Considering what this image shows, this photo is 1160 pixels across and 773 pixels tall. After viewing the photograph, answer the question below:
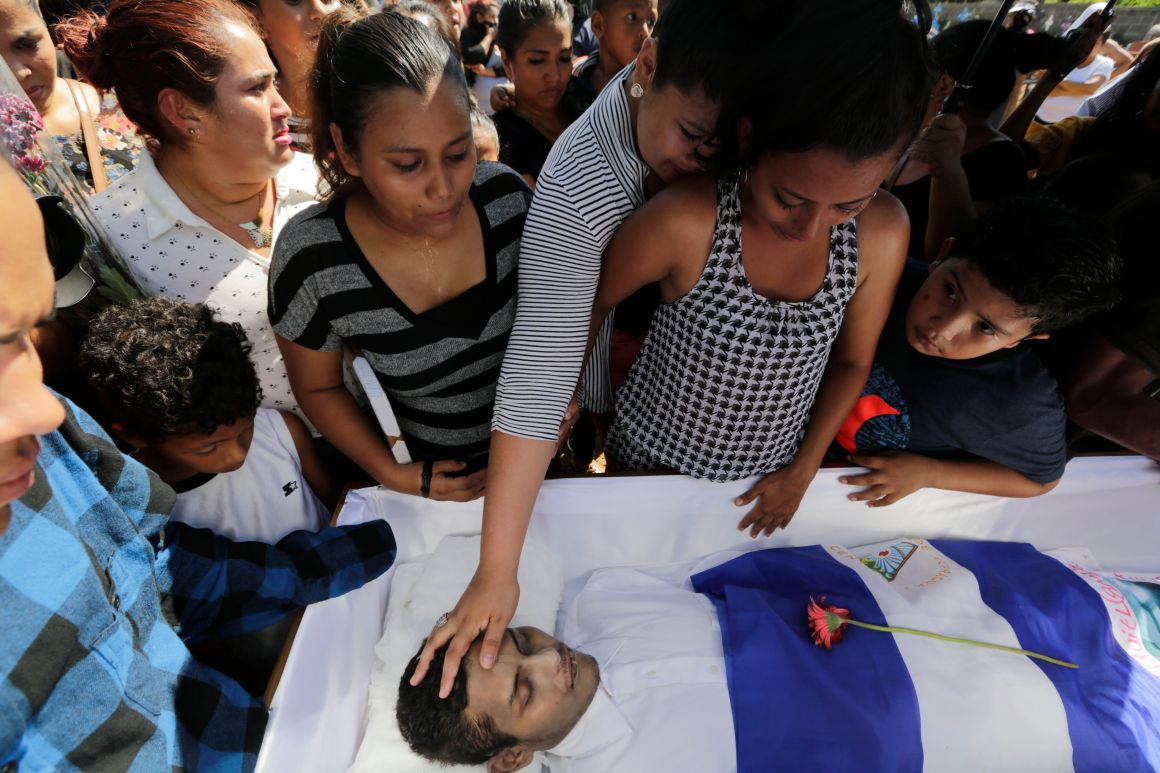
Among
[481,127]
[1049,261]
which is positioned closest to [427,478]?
[481,127]

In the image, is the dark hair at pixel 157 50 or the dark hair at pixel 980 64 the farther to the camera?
the dark hair at pixel 980 64

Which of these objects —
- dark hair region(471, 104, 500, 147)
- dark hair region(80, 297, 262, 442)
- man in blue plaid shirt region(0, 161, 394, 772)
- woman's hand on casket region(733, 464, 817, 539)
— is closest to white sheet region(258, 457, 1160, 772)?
woman's hand on casket region(733, 464, 817, 539)

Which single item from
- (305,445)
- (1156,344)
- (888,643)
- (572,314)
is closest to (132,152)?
(305,445)

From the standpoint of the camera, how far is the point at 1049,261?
127 centimetres

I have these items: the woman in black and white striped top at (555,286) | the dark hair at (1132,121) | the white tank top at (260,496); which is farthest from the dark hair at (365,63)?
the dark hair at (1132,121)

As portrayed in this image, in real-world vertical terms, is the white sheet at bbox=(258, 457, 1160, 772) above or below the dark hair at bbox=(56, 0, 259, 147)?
below

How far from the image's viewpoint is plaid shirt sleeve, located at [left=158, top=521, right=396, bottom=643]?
1099mm

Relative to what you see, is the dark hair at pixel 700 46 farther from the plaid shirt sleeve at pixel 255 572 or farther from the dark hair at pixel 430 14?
the plaid shirt sleeve at pixel 255 572

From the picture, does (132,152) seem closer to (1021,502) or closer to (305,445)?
(305,445)

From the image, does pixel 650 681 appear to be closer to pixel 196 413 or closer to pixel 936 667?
pixel 936 667

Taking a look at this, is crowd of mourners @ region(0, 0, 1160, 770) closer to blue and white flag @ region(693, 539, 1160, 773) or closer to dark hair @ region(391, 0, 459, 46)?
dark hair @ region(391, 0, 459, 46)

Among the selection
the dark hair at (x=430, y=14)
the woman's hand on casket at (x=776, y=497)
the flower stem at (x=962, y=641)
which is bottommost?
the flower stem at (x=962, y=641)

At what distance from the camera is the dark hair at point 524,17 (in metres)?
2.40

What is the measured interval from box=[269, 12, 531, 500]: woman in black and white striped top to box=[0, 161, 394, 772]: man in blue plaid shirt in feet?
1.15
